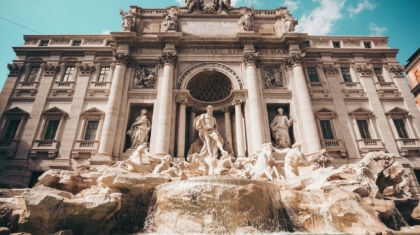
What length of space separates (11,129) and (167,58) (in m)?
13.6

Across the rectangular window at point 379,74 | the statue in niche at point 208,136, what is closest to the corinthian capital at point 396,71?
the rectangular window at point 379,74

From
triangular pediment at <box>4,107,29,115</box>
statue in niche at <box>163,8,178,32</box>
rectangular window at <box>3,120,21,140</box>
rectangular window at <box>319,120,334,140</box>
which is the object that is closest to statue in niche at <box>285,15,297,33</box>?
rectangular window at <box>319,120,334,140</box>

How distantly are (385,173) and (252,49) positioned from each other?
1318cm

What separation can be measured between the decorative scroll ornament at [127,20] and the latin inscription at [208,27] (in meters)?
4.62

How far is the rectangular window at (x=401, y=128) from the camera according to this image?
18.5 meters

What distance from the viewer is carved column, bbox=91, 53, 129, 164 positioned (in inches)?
613

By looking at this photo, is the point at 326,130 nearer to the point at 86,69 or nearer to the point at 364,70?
the point at 364,70

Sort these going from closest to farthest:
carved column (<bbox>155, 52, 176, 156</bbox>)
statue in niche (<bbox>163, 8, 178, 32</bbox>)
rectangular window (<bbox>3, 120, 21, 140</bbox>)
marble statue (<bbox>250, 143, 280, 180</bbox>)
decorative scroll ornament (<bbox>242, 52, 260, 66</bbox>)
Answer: marble statue (<bbox>250, 143, 280, 180</bbox>) < carved column (<bbox>155, 52, 176, 156</bbox>) < rectangular window (<bbox>3, 120, 21, 140</bbox>) < decorative scroll ornament (<bbox>242, 52, 260, 66</bbox>) < statue in niche (<bbox>163, 8, 178, 32</bbox>)

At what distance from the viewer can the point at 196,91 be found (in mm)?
20781

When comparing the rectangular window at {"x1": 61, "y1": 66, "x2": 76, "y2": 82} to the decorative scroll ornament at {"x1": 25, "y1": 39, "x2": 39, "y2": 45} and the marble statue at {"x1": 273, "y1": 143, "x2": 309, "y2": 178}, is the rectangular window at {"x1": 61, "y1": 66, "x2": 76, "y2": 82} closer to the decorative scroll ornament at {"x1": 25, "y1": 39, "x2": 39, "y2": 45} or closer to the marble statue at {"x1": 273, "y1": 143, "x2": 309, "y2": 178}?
the decorative scroll ornament at {"x1": 25, "y1": 39, "x2": 39, "y2": 45}

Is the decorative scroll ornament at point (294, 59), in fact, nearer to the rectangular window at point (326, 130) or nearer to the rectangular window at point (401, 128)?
the rectangular window at point (326, 130)

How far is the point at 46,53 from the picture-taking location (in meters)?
21.3

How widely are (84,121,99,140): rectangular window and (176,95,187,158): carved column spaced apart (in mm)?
6748

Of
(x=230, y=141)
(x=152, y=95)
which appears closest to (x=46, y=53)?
(x=152, y=95)
